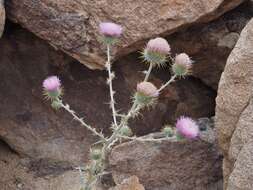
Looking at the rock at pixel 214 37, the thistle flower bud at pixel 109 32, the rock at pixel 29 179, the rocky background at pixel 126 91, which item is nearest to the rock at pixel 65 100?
the rocky background at pixel 126 91

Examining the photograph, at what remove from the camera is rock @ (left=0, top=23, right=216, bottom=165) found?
→ 15.0ft

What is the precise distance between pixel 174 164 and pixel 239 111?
94 cm

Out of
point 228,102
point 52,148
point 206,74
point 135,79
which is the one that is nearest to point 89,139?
point 52,148

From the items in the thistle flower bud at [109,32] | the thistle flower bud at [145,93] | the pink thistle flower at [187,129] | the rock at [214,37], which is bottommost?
the pink thistle flower at [187,129]

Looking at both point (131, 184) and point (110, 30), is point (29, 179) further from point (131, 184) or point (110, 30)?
point (110, 30)

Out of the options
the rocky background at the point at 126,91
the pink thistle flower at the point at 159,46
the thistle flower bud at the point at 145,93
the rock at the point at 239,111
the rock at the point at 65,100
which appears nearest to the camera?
the thistle flower bud at the point at 145,93

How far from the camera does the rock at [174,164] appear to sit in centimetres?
420

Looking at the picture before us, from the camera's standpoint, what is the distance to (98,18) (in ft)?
13.3

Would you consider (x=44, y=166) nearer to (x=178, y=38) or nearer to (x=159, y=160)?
(x=159, y=160)

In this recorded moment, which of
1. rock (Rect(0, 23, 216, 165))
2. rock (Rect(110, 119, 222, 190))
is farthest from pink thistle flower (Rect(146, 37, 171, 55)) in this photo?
rock (Rect(0, 23, 216, 165))

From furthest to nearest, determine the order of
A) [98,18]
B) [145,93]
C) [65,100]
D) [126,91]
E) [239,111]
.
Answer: [65,100], [126,91], [98,18], [239,111], [145,93]

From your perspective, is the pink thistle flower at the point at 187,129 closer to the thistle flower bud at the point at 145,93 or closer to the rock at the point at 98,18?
the thistle flower bud at the point at 145,93

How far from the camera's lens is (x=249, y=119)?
327cm

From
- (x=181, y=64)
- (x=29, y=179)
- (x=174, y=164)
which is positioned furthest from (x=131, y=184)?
(x=181, y=64)
